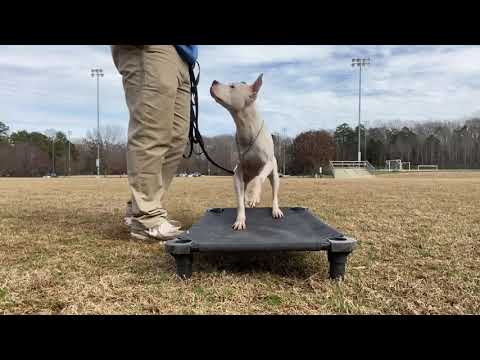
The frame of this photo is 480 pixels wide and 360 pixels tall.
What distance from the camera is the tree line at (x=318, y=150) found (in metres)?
52.0

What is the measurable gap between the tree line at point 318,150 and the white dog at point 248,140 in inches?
1855

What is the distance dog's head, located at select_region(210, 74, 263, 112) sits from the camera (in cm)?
263

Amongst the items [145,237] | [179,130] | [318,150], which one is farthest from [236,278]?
[318,150]

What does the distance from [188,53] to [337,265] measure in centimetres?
202

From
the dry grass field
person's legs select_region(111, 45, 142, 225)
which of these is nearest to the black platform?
the dry grass field

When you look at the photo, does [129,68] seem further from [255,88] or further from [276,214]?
[276,214]

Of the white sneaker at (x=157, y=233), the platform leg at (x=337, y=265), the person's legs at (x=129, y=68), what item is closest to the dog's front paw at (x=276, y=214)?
the white sneaker at (x=157, y=233)

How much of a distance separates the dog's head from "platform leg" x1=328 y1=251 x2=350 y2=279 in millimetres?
1221

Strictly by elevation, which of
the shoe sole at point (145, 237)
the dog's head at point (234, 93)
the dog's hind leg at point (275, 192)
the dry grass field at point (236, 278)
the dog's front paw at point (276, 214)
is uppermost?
the dog's head at point (234, 93)

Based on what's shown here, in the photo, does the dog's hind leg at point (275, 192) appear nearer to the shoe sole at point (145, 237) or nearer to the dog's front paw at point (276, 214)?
the dog's front paw at point (276, 214)

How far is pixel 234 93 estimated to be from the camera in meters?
2.64

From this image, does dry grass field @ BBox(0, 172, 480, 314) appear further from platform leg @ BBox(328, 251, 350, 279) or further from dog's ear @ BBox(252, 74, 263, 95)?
dog's ear @ BBox(252, 74, 263, 95)
